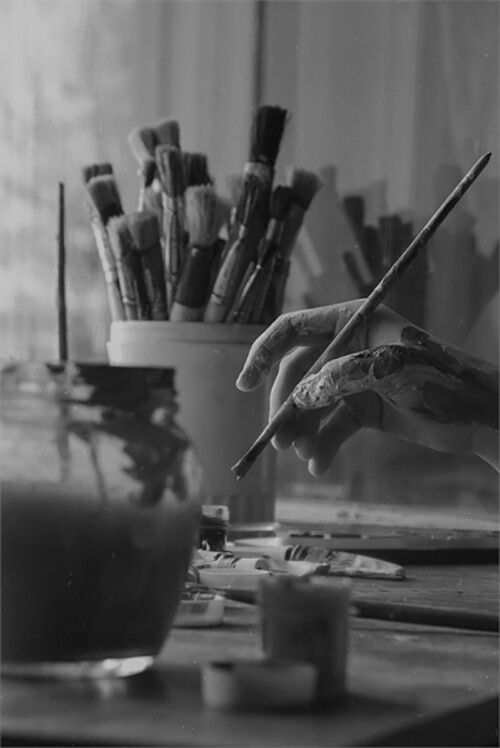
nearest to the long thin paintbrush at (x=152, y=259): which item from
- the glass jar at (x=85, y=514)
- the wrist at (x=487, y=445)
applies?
the wrist at (x=487, y=445)

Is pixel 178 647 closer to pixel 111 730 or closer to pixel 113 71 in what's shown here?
pixel 111 730

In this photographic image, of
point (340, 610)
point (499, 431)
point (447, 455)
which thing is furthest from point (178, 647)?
point (447, 455)

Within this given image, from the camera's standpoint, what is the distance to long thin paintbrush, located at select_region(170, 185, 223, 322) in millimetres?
1551

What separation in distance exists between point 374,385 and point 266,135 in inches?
A: 25.7

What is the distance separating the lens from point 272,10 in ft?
6.41

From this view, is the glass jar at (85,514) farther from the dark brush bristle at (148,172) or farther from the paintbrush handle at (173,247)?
the dark brush bristle at (148,172)

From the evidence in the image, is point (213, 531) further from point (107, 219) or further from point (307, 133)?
point (307, 133)

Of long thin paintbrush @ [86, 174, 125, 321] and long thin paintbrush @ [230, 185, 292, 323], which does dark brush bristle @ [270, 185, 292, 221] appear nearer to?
long thin paintbrush @ [230, 185, 292, 323]

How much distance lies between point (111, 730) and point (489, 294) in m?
1.36

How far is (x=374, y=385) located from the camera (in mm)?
1079

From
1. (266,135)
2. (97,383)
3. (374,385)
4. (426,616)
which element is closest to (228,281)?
(266,135)

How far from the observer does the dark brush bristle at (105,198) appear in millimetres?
1637

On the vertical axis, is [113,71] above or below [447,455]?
above

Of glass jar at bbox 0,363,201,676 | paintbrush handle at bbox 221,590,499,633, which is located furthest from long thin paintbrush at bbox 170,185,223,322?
glass jar at bbox 0,363,201,676
